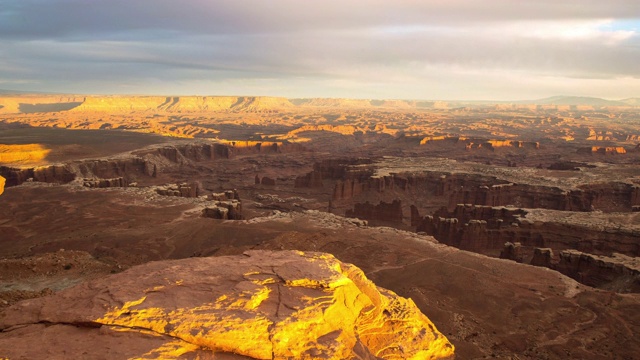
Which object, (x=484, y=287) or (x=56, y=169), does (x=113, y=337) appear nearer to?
(x=484, y=287)

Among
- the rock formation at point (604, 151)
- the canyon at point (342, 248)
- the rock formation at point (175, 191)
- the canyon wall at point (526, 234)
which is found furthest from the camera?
the rock formation at point (604, 151)

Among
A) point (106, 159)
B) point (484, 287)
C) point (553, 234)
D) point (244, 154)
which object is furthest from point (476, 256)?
point (244, 154)

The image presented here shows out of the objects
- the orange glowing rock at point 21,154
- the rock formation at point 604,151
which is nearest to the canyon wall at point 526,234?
the orange glowing rock at point 21,154

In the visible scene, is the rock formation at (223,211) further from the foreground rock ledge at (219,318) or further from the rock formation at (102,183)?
the foreground rock ledge at (219,318)

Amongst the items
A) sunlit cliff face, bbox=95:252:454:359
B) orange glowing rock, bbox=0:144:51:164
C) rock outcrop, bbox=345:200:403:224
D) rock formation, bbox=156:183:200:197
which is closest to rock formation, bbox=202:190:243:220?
rock formation, bbox=156:183:200:197

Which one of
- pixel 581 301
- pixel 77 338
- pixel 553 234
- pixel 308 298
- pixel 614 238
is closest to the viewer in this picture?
pixel 77 338

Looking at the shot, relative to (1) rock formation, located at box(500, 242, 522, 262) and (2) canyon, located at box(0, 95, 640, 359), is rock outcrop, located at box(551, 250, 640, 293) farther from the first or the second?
(1) rock formation, located at box(500, 242, 522, 262)

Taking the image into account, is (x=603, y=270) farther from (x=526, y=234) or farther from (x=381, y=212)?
(x=381, y=212)
